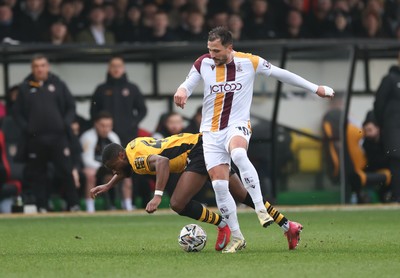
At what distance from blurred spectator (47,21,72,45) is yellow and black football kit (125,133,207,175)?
25.0ft

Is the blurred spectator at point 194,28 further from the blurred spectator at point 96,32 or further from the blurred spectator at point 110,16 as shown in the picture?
the blurred spectator at point 96,32

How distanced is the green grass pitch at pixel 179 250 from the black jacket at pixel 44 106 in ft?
5.23

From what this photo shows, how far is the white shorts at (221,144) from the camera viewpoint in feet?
34.5

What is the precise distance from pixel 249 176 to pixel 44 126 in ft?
24.7

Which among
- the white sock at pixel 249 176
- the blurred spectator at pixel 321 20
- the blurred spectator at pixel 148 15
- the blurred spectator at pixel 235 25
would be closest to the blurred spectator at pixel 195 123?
the blurred spectator at pixel 235 25

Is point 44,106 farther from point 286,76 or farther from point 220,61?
point 286,76

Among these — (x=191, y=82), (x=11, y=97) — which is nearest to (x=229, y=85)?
(x=191, y=82)

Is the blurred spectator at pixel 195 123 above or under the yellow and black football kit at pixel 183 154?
under

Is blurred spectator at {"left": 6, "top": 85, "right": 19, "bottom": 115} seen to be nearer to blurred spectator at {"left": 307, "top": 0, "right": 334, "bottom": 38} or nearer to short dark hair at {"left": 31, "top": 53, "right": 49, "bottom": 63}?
short dark hair at {"left": 31, "top": 53, "right": 49, "bottom": 63}

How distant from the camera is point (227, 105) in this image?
10.6m

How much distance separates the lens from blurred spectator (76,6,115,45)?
18594 millimetres

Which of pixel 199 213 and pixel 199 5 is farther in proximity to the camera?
pixel 199 5

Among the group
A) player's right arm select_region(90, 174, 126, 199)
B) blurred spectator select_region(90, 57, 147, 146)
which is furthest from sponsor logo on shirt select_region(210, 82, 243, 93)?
blurred spectator select_region(90, 57, 147, 146)

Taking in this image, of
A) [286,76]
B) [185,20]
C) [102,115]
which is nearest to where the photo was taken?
[286,76]
